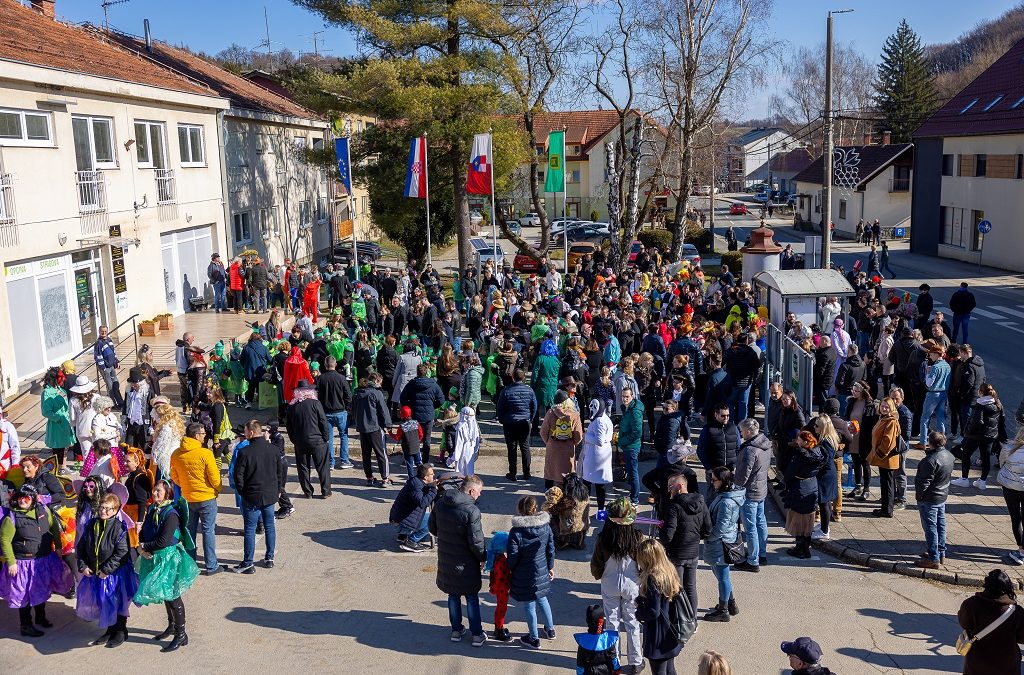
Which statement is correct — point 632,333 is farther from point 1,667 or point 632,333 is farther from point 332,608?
point 1,667

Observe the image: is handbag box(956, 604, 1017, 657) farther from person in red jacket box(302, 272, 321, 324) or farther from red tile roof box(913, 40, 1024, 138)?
red tile roof box(913, 40, 1024, 138)

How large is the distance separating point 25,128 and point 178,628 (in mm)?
12607

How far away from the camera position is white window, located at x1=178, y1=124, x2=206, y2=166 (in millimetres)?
22797

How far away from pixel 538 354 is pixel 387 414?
123 inches

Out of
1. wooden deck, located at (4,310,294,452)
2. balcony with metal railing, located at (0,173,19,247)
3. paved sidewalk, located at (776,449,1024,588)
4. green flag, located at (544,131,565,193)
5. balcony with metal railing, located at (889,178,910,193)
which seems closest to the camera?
paved sidewalk, located at (776,449,1024,588)

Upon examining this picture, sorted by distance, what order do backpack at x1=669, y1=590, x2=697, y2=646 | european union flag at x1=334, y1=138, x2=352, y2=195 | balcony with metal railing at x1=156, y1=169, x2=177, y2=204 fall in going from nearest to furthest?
backpack at x1=669, y1=590, x2=697, y2=646, balcony with metal railing at x1=156, y1=169, x2=177, y2=204, european union flag at x1=334, y1=138, x2=352, y2=195

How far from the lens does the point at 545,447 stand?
1316 cm

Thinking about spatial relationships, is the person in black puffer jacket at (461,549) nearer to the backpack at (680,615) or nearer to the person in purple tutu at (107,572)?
the backpack at (680,615)

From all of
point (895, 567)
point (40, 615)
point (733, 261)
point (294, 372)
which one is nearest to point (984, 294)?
point (733, 261)

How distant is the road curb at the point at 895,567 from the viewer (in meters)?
9.09

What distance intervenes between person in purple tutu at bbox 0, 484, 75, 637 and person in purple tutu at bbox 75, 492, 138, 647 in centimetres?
46

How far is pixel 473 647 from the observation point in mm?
7809

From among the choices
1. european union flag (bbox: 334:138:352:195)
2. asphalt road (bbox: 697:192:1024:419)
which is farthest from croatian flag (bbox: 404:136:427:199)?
asphalt road (bbox: 697:192:1024:419)

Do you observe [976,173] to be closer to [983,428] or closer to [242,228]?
[983,428]
